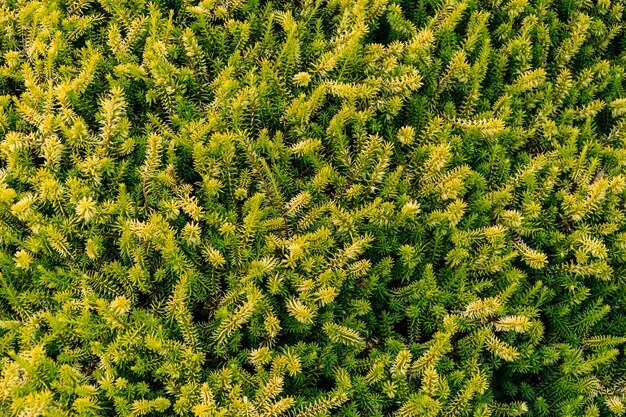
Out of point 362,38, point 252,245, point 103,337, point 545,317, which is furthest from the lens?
point 362,38

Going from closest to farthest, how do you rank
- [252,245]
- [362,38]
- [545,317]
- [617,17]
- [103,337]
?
1. [103,337]
2. [252,245]
3. [545,317]
4. [362,38]
5. [617,17]

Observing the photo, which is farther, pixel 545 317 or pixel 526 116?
pixel 526 116

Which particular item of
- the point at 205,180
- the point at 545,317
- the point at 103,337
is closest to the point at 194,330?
the point at 103,337

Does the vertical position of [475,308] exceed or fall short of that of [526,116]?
it falls short

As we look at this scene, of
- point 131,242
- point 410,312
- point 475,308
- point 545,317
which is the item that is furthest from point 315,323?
point 545,317

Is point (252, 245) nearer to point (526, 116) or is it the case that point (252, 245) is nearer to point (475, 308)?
point (475, 308)

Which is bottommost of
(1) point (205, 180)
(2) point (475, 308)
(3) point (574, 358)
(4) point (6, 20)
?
(3) point (574, 358)
